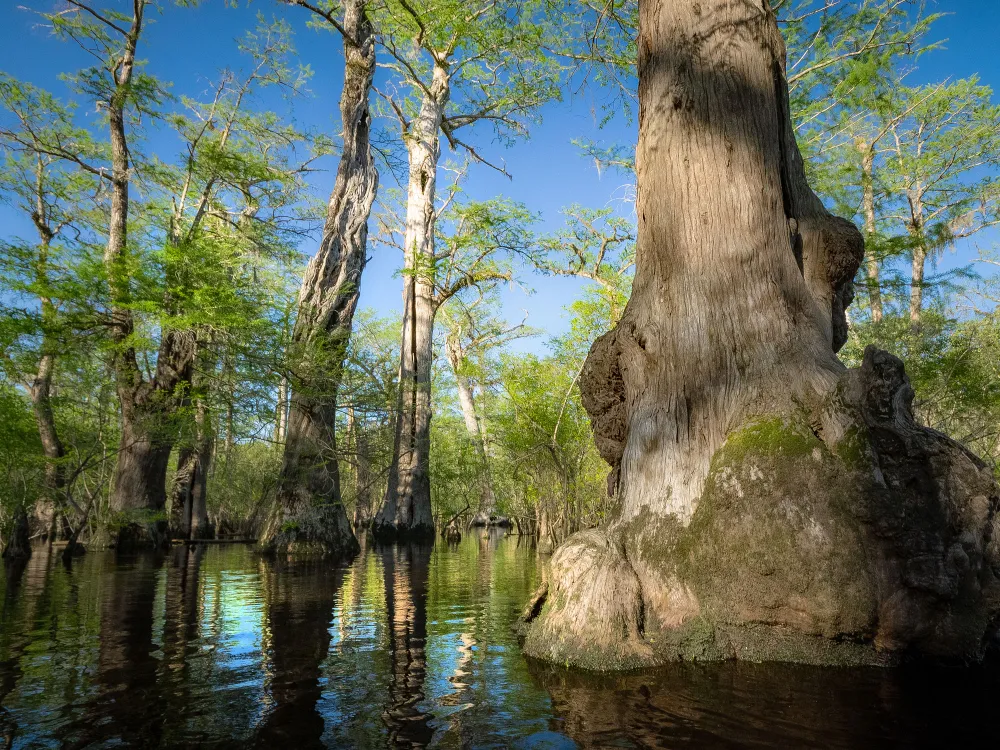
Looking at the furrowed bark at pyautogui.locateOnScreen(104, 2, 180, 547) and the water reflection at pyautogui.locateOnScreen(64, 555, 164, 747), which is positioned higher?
the furrowed bark at pyautogui.locateOnScreen(104, 2, 180, 547)

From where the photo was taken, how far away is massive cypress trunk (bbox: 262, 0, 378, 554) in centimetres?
1028

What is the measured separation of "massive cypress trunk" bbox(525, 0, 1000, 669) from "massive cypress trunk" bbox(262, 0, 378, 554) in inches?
288

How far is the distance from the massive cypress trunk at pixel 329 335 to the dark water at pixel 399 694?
6.02m

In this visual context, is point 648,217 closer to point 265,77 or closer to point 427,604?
point 427,604

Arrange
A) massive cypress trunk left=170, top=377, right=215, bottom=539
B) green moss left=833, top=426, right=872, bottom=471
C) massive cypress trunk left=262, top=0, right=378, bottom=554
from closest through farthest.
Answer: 1. green moss left=833, top=426, right=872, bottom=471
2. massive cypress trunk left=262, top=0, right=378, bottom=554
3. massive cypress trunk left=170, top=377, right=215, bottom=539

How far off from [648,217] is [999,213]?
54.0 feet

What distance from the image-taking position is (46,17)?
11.9 m

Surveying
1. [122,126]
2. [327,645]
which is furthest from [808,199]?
[122,126]

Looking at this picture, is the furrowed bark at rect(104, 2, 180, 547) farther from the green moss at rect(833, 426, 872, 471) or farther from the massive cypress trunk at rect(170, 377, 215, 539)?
the green moss at rect(833, 426, 872, 471)

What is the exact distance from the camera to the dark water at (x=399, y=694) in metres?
1.97

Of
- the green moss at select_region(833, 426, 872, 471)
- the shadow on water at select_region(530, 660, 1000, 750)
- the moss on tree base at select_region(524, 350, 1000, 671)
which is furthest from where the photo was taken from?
the green moss at select_region(833, 426, 872, 471)

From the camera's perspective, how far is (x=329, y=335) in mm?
10906

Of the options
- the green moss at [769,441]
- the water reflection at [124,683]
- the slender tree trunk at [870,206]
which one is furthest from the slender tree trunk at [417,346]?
the slender tree trunk at [870,206]

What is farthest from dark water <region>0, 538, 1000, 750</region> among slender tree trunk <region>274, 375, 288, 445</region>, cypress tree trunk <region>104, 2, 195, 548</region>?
Result: cypress tree trunk <region>104, 2, 195, 548</region>
